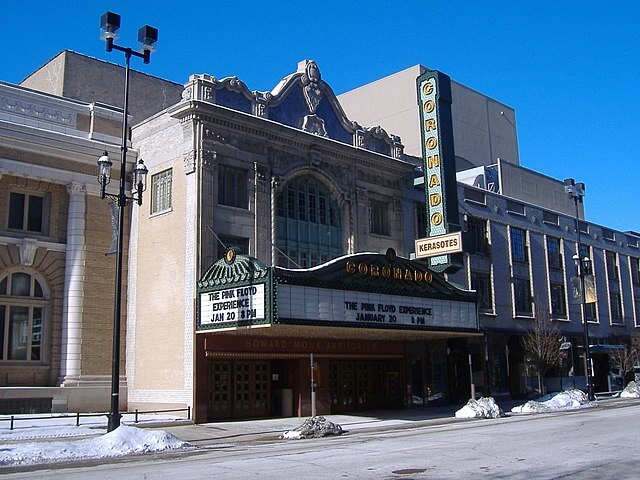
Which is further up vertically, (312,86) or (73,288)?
(312,86)

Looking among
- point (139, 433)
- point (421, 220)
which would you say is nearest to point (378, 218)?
point (421, 220)

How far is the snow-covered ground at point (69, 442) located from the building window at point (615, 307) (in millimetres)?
44293

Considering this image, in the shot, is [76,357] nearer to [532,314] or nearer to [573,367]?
[532,314]

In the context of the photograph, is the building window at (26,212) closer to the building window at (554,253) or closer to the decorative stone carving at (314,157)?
the decorative stone carving at (314,157)

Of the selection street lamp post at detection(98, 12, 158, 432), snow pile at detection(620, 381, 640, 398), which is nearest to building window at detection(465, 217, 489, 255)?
snow pile at detection(620, 381, 640, 398)

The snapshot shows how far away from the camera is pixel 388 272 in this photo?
98.8 ft

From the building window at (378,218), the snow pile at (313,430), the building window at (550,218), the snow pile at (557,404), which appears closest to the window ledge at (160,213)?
the building window at (378,218)

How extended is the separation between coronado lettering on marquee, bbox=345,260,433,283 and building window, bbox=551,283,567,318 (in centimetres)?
2059

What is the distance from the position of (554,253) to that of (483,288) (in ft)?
33.0

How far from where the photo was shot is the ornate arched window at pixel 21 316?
90.4 feet

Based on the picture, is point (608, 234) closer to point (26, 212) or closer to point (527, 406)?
point (527, 406)

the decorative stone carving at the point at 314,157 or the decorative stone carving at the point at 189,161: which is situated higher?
the decorative stone carving at the point at 314,157

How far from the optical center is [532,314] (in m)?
47.2

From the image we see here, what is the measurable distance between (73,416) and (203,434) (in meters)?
5.11
